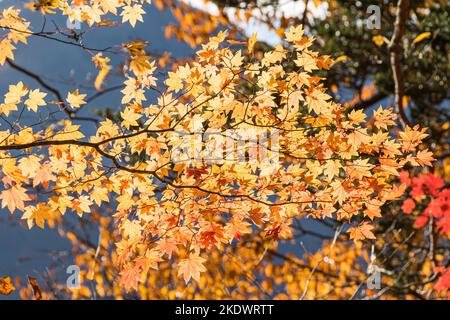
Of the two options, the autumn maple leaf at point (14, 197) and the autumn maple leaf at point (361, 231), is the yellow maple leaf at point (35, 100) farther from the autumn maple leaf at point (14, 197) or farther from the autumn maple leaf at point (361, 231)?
the autumn maple leaf at point (361, 231)

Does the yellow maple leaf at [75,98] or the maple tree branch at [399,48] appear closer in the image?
the yellow maple leaf at [75,98]

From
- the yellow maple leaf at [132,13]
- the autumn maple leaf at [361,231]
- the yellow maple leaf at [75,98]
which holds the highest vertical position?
the yellow maple leaf at [132,13]

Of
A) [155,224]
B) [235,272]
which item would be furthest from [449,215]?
[235,272]

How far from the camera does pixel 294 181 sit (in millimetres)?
3322

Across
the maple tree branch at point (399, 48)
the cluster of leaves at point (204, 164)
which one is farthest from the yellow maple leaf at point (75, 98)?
the maple tree branch at point (399, 48)

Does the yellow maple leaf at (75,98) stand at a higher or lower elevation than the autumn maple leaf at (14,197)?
higher

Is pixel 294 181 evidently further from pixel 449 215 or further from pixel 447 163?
pixel 447 163

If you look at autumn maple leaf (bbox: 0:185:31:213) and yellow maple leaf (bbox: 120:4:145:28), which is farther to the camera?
yellow maple leaf (bbox: 120:4:145:28)

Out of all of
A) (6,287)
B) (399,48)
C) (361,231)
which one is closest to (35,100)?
(6,287)

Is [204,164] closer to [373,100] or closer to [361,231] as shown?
[361,231]

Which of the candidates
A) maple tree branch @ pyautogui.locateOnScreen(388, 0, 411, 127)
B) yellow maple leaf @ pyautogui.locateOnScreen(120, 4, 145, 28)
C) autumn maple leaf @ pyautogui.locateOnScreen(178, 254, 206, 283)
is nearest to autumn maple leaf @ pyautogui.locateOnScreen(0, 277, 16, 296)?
autumn maple leaf @ pyautogui.locateOnScreen(178, 254, 206, 283)

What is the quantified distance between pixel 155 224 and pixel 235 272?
303 inches

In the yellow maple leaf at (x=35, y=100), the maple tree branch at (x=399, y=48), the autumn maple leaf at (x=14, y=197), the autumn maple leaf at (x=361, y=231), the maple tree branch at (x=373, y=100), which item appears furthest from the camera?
the maple tree branch at (x=373, y=100)

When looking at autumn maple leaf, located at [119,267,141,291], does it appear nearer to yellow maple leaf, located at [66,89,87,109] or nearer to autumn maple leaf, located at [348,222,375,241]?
yellow maple leaf, located at [66,89,87,109]
